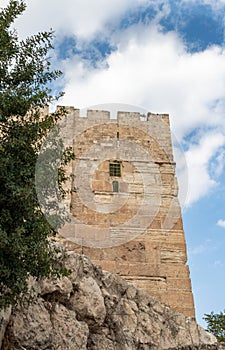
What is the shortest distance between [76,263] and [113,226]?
3.35 meters

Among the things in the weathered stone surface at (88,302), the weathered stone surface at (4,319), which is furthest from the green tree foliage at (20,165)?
the weathered stone surface at (88,302)

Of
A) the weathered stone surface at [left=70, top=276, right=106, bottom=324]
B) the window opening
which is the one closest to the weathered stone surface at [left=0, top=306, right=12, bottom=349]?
the weathered stone surface at [left=70, top=276, right=106, bottom=324]

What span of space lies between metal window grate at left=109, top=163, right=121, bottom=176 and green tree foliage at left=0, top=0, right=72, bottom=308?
696 centimetres

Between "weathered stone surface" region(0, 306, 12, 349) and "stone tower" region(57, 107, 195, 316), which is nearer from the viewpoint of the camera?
"weathered stone surface" region(0, 306, 12, 349)

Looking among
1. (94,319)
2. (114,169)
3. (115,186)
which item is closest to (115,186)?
(115,186)

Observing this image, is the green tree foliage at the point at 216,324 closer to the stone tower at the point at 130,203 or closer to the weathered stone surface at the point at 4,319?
the stone tower at the point at 130,203

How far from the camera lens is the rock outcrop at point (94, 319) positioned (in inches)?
339

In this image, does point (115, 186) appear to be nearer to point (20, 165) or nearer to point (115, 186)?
point (115, 186)

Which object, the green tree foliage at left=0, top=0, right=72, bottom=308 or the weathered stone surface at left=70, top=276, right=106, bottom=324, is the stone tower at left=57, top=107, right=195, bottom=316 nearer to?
the weathered stone surface at left=70, top=276, right=106, bottom=324

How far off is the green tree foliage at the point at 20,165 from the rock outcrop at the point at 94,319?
1.90 metres

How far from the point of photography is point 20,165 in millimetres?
6805

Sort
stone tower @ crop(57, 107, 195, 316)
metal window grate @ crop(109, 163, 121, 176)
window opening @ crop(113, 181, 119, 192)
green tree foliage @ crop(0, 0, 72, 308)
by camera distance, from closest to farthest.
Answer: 1. green tree foliage @ crop(0, 0, 72, 308)
2. stone tower @ crop(57, 107, 195, 316)
3. window opening @ crop(113, 181, 119, 192)
4. metal window grate @ crop(109, 163, 121, 176)

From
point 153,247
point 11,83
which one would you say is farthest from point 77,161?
point 11,83

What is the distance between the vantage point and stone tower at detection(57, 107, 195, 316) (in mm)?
12992
